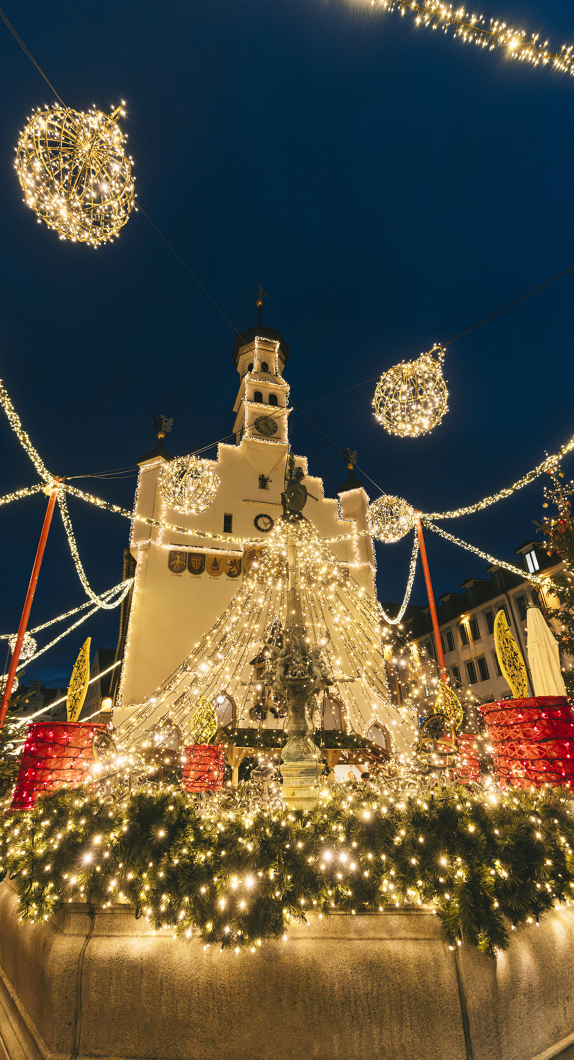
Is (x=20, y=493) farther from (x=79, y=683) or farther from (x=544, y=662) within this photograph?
(x=544, y=662)

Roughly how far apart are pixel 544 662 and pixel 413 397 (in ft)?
13.8

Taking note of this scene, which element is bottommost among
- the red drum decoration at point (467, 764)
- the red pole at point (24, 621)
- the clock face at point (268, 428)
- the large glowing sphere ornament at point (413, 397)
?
the red drum decoration at point (467, 764)

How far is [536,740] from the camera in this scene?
4777mm

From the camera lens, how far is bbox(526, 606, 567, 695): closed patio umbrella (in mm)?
5895

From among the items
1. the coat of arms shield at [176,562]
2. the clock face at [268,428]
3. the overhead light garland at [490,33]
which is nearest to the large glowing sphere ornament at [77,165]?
the overhead light garland at [490,33]

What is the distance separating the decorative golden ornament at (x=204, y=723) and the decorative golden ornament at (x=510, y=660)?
7.01m

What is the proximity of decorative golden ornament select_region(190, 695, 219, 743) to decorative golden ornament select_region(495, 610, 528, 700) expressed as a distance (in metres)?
7.01

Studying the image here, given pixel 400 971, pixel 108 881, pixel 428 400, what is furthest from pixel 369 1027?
pixel 428 400

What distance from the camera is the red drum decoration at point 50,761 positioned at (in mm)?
5113

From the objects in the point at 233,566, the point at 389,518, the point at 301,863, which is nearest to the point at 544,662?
the point at 301,863

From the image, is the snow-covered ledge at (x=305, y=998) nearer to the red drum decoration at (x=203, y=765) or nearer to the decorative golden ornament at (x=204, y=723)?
the red drum decoration at (x=203, y=765)

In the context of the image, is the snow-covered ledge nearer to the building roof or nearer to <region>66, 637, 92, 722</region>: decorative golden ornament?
<region>66, 637, 92, 722</region>: decorative golden ornament

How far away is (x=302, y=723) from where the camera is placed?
18.5ft

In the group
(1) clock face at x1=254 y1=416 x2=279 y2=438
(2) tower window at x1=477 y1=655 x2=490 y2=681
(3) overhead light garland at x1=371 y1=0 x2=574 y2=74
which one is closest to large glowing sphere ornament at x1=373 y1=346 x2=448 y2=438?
(3) overhead light garland at x1=371 y1=0 x2=574 y2=74
